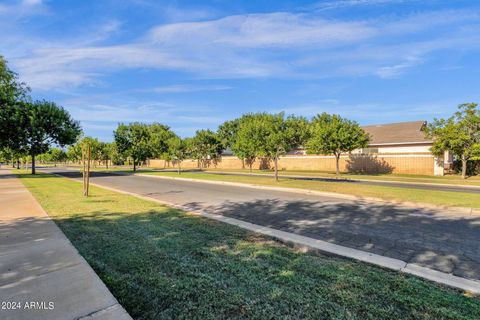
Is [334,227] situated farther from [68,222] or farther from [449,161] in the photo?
[449,161]

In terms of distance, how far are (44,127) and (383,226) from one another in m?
31.2

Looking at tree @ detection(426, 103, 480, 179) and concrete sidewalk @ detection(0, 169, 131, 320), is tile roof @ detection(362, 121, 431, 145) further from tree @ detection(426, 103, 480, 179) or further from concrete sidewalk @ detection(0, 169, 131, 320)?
concrete sidewalk @ detection(0, 169, 131, 320)

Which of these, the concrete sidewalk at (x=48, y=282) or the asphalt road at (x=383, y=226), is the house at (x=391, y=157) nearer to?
the asphalt road at (x=383, y=226)

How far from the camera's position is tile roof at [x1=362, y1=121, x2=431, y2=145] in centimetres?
3058

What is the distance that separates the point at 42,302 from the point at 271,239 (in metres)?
3.72

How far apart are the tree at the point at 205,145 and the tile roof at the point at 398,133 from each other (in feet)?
90.6

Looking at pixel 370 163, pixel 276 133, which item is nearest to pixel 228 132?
pixel 370 163

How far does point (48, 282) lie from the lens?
3223 millimetres

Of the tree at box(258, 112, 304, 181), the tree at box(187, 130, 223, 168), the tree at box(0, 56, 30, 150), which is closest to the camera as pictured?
the tree at box(258, 112, 304, 181)

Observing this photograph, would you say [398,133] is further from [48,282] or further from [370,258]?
[48,282]

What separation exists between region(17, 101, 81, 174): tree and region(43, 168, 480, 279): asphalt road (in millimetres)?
22999

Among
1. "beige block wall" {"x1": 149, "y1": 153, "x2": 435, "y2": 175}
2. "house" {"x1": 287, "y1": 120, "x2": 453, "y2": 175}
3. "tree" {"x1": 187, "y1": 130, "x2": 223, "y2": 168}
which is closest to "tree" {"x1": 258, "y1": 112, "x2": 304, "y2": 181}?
"house" {"x1": 287, "y1": 120, "x2": 453, "y2": 175}

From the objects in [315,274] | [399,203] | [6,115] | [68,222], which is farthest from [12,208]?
[6,115]

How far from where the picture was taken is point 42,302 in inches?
110
